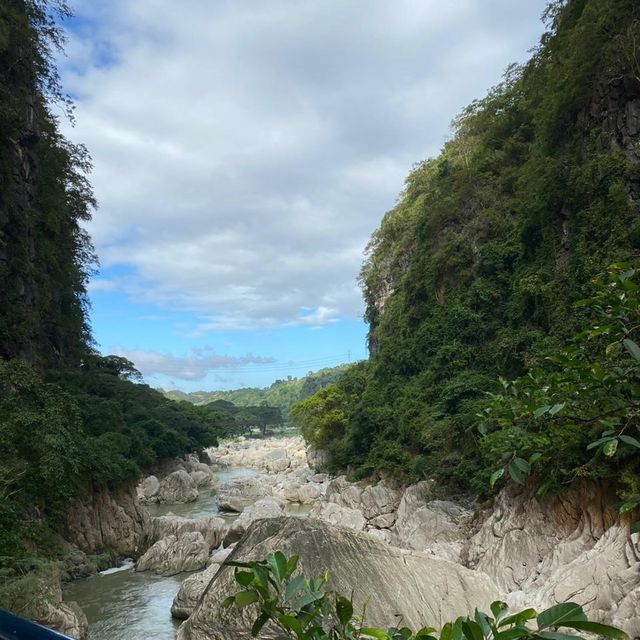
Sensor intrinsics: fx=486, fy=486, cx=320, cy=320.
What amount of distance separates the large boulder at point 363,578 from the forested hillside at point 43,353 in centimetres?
426

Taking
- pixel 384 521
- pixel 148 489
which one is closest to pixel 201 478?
pixel 148 489

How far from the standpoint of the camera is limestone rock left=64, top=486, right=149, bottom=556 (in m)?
14.0

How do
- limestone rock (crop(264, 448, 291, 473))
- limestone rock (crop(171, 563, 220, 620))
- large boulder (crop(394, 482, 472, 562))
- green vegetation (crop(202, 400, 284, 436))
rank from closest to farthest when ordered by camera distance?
limestone rock (crop(171, 563, 220, 620))
large boulder (crop(394, 482, 472, 562))
limestone rock (crop(264, 448, 291, 473))
green vegetation (crop(202, 400, 284, 436))

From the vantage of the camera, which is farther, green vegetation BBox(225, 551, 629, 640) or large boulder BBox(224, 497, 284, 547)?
large boulder BBox(224, 497, 284, 547)

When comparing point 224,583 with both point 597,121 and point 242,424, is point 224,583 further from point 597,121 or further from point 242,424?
point 242,424

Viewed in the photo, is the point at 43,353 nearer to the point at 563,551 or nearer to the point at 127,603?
the point at 127,603

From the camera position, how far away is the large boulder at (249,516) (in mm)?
15671

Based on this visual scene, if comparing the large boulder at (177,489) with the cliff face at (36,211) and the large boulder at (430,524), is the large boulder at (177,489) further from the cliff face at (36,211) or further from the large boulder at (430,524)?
the large boulder at (430,524)

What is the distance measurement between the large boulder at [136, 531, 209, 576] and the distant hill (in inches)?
3433

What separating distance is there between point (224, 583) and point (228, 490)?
22999 millimetres

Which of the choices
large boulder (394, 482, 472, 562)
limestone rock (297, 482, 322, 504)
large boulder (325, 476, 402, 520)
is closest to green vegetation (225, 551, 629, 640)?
large boulder (394, 482, 472, 562)

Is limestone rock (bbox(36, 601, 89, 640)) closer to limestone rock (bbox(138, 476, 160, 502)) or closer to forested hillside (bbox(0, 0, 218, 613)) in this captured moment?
forested hillside (bbox(0, 0, 218, 613))

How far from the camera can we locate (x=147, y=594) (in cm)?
1197

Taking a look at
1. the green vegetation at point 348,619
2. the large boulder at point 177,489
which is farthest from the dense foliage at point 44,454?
the green vegetation at point 348,619
